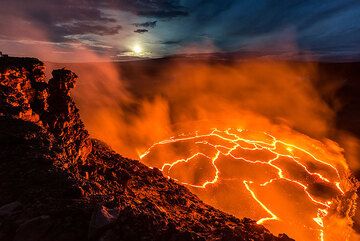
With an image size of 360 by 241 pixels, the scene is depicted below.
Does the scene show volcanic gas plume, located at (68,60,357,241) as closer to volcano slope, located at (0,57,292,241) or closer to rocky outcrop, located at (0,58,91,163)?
volcano slope, located at (0,57,292,241)

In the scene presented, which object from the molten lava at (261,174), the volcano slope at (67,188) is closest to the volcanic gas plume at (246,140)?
the molten lava at (261,174)

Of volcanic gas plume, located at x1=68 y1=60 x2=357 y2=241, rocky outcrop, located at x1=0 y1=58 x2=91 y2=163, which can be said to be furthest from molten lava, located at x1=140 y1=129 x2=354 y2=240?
rocky outcrop, located at x1=0 y1=58 x2=91 y2=163

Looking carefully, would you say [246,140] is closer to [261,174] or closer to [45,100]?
[261,174]

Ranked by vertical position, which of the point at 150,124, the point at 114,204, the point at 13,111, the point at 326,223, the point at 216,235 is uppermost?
the point at 13,111

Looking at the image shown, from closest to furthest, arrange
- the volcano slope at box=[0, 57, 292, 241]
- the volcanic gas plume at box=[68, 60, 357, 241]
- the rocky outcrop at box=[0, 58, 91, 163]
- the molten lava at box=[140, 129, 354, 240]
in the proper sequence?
the volcano slope at box=[0, 57, 292, 241]
the rocky outcrop at box=[0, 58, 91, 163]
the molten lava at box=[140, 129, 354, 240]
the volcanic gas plume at box=[68, 60, 357, 241]

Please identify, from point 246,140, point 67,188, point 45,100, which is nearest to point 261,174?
point 246,140

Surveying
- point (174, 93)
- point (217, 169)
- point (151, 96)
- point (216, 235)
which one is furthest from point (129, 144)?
point (216, 235)

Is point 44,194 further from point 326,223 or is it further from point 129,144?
point 129,144
